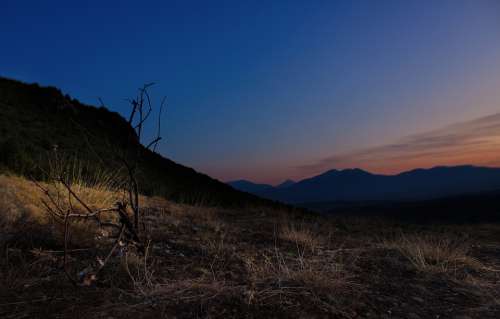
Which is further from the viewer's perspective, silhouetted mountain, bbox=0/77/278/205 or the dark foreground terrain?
silhouetted mountain, bbox=0/77/278/205

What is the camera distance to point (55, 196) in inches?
189

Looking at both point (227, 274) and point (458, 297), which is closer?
point (458, 297)

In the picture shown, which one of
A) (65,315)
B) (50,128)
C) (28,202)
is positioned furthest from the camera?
(50,128)

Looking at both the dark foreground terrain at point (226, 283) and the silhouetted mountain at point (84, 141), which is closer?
the dark foreground terrain at point (226, 283)

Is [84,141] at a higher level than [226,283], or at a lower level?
higher

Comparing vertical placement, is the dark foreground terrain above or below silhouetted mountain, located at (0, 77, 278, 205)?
below

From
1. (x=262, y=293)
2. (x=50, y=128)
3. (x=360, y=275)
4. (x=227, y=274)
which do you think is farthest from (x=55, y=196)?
(x=50, y=128)

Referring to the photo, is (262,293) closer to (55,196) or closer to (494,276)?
(494,276)

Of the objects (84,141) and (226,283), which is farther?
(84,141)

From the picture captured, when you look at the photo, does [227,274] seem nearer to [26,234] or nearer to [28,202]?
[26,234]

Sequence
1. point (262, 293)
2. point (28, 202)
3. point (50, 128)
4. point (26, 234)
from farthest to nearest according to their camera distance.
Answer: point (50, 128)
point (28, 202)
point (26, 234)
point (262, 293)

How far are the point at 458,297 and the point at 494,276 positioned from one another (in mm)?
1060

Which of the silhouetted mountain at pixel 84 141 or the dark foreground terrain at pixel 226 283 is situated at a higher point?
the silhouetted mountain at pixel 84 141

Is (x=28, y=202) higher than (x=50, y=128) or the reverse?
the reverse
